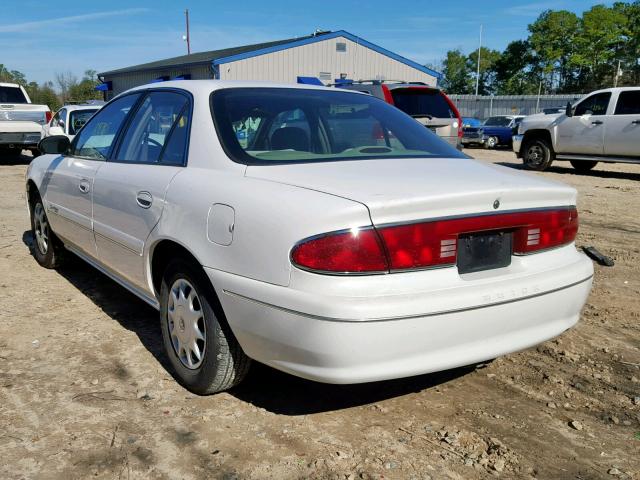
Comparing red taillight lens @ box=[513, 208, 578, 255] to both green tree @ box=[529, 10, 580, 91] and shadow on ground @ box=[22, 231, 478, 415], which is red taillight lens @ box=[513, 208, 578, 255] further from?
green tree @ box=[529, 10, 580, 91]

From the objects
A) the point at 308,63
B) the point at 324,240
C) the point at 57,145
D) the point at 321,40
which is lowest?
the point at 324,240

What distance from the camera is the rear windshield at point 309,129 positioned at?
3072 mm

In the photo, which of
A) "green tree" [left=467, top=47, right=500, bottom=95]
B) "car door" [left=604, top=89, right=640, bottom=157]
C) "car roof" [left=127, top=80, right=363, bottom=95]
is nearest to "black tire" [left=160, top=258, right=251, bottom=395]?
"car roof" [left=127, top=80, right=363, bottom=95]

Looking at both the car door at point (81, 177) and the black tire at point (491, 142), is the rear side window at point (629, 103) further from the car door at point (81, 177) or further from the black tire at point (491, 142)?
the black tire at point (491, 142)

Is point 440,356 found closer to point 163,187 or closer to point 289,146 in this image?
point 289,146

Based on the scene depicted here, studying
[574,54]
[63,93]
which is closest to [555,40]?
[574,54]

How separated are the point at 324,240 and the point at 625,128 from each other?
1240cm

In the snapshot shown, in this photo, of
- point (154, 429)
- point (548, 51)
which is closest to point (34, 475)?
point (154, 429)

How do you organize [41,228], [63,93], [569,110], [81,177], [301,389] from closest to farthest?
[301,389] < [81,177] < [41,228] < [569,110] < [63,93]

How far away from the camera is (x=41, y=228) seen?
5480 mm

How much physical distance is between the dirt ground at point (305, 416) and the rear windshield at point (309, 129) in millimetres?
1209

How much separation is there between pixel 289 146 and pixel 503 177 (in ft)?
3.51

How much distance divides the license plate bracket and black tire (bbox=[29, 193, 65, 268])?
3847 millimetres

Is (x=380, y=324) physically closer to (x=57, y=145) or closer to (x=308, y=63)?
(x=57, y=145)
